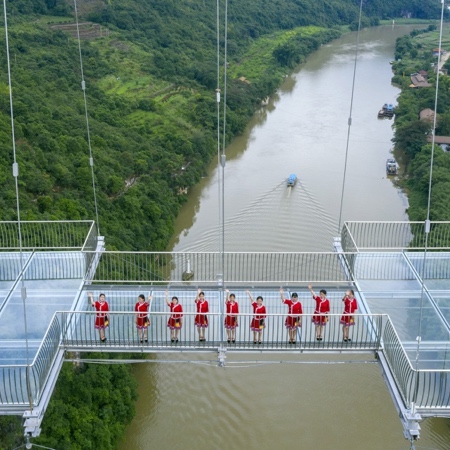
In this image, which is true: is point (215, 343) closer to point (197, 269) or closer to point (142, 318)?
point (142, 318)

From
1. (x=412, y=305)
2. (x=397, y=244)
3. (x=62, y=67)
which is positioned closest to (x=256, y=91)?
(x=62, y=67)

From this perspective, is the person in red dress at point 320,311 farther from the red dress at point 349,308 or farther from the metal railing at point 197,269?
the metal railing at point 197,269

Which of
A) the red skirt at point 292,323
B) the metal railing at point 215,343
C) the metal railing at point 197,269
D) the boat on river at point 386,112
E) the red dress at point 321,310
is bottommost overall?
the metal railing at point 197,269

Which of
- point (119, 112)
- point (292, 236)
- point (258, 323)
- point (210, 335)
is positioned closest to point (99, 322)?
point (210, 335)

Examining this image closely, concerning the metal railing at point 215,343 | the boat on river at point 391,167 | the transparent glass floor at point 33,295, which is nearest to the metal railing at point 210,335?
the metal railing at point 215,343

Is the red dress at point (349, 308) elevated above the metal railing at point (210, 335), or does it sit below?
above

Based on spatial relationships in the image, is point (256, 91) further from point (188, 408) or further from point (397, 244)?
point (188, 408)
